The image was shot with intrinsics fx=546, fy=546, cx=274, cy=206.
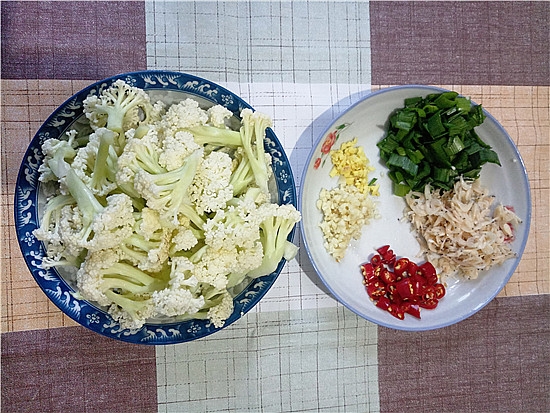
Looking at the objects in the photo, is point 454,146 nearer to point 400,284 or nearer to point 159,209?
point 400,284

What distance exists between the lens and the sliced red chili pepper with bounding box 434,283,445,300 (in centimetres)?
141

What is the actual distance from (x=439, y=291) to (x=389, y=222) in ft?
0.71

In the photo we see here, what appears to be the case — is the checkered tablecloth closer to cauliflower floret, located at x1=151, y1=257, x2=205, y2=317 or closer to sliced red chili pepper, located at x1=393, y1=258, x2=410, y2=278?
sliced red chili pepper, located at x1=393, y1=258, x2=410, y2=278

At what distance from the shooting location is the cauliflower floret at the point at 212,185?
1046mm

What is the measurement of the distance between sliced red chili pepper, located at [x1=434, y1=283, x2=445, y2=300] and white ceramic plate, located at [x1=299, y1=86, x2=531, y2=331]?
3 centimetres

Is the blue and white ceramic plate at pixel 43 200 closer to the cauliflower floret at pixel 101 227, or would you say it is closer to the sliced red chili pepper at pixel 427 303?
the cauliflower floret at pixel 101 227

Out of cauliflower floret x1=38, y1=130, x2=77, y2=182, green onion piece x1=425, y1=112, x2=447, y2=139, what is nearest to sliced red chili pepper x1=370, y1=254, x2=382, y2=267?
green onion piece x1=425, y1=112, x2=447, y2=139

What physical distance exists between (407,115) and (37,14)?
93cm

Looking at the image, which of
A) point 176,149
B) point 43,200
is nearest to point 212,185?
point 176,149

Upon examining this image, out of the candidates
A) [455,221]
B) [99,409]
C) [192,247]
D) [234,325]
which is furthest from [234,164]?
[99,409]

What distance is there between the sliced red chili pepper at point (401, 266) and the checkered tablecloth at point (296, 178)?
0.52ft

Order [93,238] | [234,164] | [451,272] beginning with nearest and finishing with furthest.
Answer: [93,238] < [234,164] < [451,272]

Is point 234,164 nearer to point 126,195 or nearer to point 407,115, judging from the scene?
point 126,195

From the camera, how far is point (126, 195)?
101cm
